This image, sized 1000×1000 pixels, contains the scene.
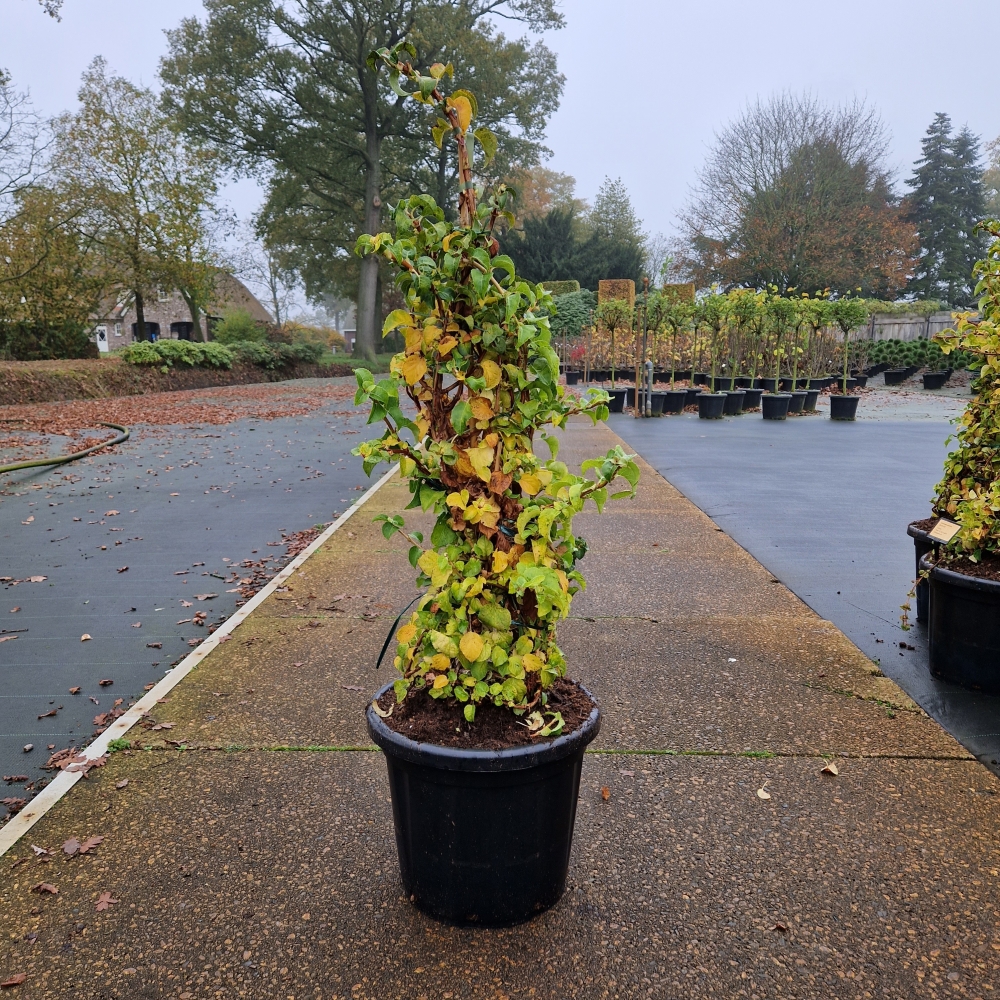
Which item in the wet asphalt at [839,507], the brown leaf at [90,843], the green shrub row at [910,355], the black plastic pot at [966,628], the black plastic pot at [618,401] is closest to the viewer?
the brown leaf at [90,843]

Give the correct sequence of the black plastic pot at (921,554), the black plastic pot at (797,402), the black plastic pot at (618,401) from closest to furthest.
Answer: the black plastic pot at (921,554) < the black plastic pot at (797,402) < the black plastic pot at (618,401)

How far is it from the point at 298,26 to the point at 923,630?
31.9m

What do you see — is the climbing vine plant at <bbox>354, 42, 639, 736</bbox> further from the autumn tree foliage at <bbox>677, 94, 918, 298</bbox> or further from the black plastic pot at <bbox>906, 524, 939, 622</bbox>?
the autumn tree foliage at <bbox>677, 94, 918, 298</bbox>

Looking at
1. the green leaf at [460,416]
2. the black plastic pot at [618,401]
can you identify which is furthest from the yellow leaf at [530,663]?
the black plastic pot at [618,401]

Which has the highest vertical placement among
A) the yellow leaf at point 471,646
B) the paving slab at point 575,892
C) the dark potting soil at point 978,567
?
the yellow leaf at point 471,646

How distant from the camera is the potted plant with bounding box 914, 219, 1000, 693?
3236 millimetres

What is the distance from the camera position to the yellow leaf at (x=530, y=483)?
1.93 metres

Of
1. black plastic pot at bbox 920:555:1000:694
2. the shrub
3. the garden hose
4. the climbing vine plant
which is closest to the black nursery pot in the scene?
the climbing vine plant

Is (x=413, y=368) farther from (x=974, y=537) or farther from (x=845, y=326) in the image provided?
(x=845, y=326)

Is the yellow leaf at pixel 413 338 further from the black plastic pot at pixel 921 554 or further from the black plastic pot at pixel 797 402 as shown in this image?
the black plastic pot at pixel 797 402

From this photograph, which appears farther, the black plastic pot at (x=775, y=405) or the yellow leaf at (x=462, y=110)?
the black plastic pot at (x=775, y=405)

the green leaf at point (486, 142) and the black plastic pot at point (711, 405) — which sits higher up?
the green leaf at point (486, 142)

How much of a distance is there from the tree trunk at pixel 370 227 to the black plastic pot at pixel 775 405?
60.1ft

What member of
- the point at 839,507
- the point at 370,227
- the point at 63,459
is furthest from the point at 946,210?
the point at 63,459
